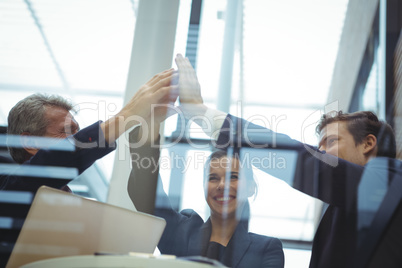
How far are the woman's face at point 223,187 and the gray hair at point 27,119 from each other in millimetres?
590

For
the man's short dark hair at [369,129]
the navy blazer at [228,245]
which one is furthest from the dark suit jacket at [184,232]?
the man's short dark hair at [369,129]

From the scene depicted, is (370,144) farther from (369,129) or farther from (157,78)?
(157,78)

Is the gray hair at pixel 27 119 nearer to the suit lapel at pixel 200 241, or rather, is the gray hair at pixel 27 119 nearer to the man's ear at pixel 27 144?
the man's ear at pixel 27 144

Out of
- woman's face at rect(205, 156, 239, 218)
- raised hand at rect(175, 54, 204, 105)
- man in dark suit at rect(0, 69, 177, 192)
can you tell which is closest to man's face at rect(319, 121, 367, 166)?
woman's face at rect(205, 156, 239, 218)

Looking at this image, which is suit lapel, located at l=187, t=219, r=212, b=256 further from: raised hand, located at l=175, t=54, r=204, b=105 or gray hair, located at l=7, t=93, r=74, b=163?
gray hair, located at l=7, t=93, r=74, b=163

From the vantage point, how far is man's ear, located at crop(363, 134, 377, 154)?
1.62 meters

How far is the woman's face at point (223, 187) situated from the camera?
160 cm

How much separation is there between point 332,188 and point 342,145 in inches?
10.9

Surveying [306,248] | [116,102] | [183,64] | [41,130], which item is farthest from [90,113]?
[306,248]

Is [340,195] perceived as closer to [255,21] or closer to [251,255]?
[251,255]

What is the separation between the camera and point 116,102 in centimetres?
187

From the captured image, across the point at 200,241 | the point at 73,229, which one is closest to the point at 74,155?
the point at 73,229

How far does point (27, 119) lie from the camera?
1538 mm

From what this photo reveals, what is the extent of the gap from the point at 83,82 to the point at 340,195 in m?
1.10
